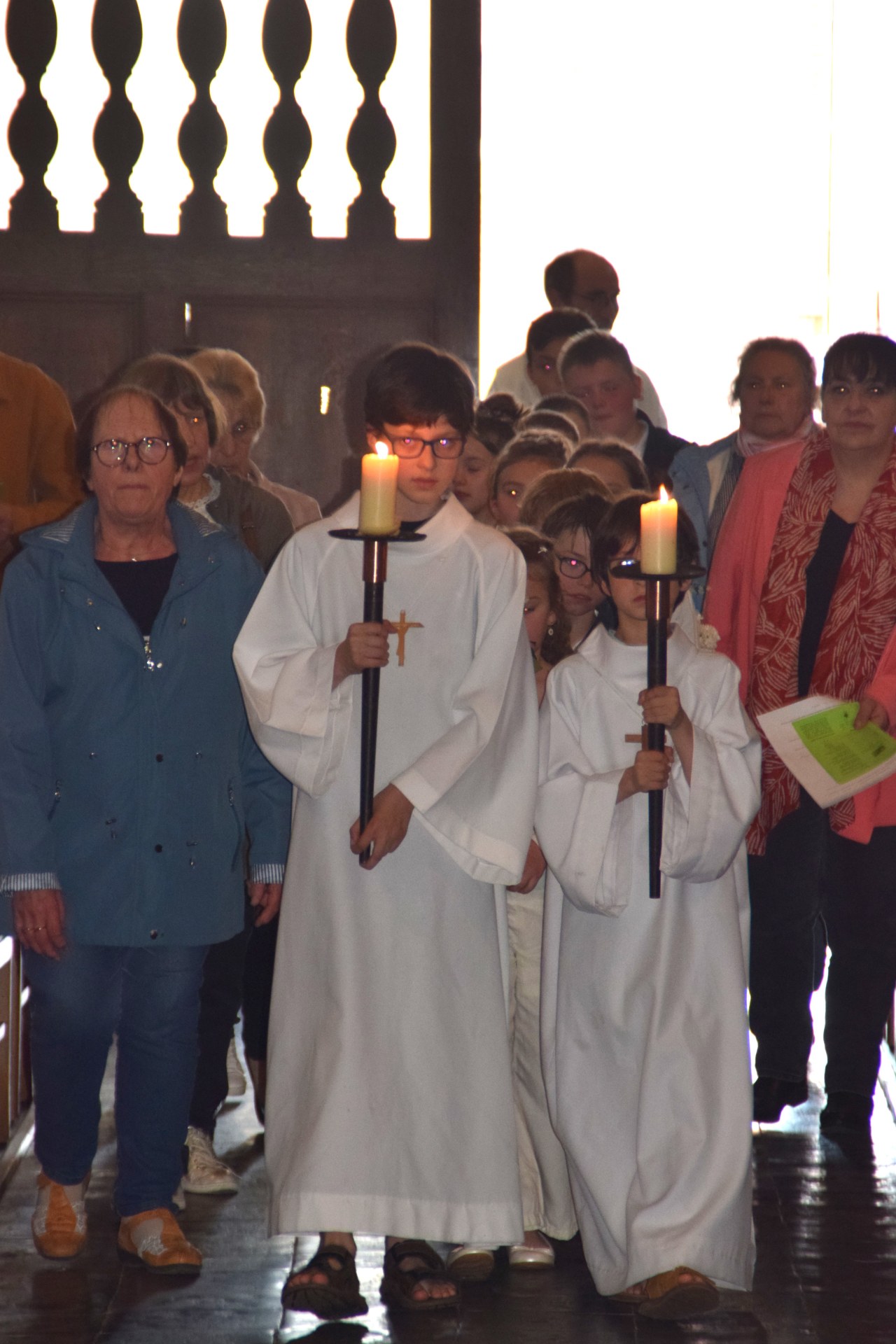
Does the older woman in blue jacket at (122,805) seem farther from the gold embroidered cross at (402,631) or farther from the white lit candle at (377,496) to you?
the white lit candle at (377,496)

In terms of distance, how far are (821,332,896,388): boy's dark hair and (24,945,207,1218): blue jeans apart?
200 centimetres

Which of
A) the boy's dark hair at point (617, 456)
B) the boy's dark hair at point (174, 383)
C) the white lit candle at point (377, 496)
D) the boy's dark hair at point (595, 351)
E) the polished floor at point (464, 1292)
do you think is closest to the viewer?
the white lit candle at point (377, 496)

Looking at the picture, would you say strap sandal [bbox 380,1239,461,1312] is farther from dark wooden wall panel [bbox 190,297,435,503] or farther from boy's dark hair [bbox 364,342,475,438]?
dark wooden wall panel [bbox 190,297,435,503]

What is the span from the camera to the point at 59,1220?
371 cm

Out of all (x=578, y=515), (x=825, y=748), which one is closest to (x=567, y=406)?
(x=578, y=515)

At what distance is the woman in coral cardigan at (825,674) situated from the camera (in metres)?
4.41

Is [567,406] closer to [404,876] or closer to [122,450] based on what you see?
[122,450]

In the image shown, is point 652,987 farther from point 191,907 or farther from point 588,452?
point 588,452

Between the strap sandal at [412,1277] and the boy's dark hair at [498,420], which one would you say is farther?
the boy's dark hair at [498,420]

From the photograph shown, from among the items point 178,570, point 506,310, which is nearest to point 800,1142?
point 178,570

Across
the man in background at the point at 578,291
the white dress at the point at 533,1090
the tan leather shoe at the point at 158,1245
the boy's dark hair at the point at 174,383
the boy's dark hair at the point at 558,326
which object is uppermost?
the man in background at the point at 578,291

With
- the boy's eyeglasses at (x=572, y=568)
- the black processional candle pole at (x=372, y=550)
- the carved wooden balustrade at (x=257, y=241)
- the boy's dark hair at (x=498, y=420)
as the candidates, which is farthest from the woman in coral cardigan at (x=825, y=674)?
the carved wooden balustrade at (x=257, y=241)

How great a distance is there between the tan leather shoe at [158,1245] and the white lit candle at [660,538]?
64.7 inches

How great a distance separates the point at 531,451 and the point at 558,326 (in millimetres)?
1656
